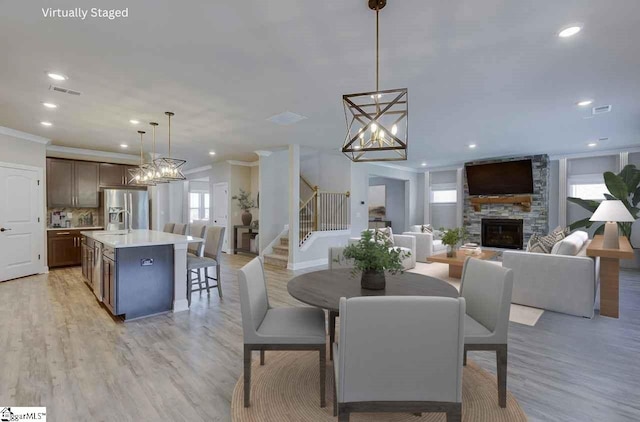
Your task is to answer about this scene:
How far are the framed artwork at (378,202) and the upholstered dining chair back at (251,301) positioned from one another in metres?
9.43

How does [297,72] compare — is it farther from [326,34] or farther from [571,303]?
[571,303]

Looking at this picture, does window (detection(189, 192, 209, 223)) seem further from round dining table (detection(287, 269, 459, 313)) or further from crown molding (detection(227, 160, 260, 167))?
round dining table (detection(287, 269, 459, 313))

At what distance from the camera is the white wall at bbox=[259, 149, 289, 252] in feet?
23.9

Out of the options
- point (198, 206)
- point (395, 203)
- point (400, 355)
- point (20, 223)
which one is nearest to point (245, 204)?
point (198, 206)

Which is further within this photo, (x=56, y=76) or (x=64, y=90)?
(x=64, y=90)

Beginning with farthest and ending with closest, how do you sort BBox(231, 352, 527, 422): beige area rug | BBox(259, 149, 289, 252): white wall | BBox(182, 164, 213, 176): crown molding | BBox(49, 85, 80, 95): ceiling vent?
Result: 1. BBox(182, 164, 213, 176): crown molding
2. BBox(259, 149, 289, 252): white wall
3. BBox(49, 85, 80, 95): ceiling vent
4. BBox(231, 352, 527, 422): beige area rug

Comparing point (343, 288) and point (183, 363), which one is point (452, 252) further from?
point (183, 363)

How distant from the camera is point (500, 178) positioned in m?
8.36

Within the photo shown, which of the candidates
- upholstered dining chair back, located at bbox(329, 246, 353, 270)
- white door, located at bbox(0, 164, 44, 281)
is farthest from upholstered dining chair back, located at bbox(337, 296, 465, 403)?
white door, located at bbox(0, 164, 44, 281)

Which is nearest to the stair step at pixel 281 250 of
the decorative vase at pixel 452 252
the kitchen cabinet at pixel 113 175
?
the decorative vase at pixel 452 252

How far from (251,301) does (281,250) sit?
205 inches

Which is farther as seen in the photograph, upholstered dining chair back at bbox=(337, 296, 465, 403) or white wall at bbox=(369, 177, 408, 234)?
white wall at bbox=(369, 177, 408, 234)

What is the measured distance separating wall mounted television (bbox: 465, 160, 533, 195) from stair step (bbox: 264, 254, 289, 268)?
5721 mm

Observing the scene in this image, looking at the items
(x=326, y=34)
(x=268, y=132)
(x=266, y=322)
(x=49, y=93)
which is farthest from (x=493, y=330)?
(x=49, y=93)
